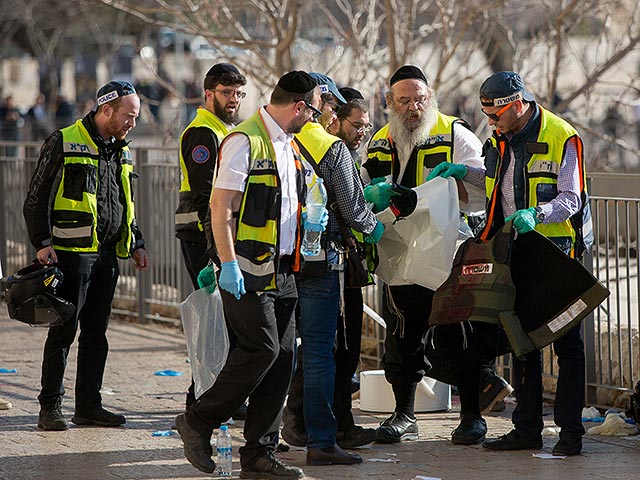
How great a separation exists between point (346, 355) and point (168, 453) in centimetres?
111

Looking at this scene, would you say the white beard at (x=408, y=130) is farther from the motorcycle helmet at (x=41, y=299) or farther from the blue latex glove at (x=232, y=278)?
the motorcycle helmet at (x=41, y=299)

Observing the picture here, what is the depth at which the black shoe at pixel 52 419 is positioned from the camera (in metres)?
7.36

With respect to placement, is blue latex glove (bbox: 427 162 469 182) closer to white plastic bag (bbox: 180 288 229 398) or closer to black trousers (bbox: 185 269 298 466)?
black trousers (bbox: 185 269 298 466)

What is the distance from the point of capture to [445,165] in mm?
6957

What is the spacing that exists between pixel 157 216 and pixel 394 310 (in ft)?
15.6

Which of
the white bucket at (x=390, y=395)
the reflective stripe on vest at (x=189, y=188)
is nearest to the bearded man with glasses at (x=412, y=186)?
the white bucket at (x=390, y=395)

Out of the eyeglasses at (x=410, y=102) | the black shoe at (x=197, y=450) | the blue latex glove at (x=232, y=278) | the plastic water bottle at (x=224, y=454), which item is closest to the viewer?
the blue latex glove at (x=232, y=278)

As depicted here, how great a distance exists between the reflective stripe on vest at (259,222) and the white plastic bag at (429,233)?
1212mm

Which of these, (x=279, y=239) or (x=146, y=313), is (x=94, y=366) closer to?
(x=279, y=239)

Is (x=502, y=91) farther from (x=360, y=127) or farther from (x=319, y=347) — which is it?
(x=319, y=347)

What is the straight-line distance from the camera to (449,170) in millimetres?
6922

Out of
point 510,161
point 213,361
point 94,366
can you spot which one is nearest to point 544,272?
point 510,161

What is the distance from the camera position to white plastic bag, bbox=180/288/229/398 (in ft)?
21.9

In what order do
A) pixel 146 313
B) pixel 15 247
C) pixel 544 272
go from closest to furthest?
pixel 544 272 < pixel 146 313 < pixel 15 247
